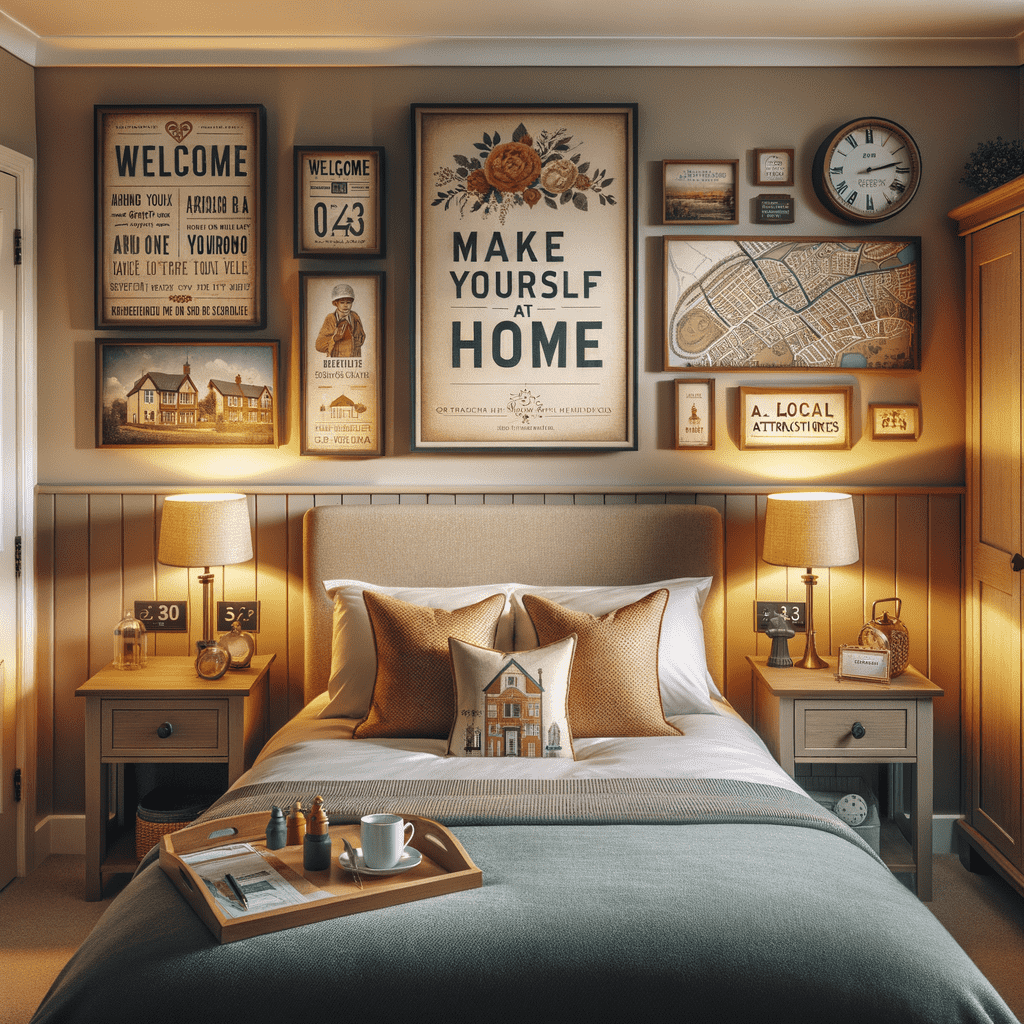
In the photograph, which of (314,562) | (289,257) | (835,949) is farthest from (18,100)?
(835,949)

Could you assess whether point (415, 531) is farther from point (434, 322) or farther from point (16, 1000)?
point (16, 1000)

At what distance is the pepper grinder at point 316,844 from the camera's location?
1.66 meters

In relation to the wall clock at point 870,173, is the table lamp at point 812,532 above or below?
below

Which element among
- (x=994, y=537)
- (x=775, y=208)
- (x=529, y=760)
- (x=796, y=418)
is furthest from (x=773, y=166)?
(x=529, y=760)

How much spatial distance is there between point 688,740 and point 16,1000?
1834 millimetres

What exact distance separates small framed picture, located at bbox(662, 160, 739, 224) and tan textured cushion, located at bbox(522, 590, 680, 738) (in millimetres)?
1386

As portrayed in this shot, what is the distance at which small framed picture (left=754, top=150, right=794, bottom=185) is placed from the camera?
3059 mm

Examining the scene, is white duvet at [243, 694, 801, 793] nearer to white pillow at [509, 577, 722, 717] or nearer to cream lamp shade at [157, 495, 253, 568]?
white pillow at [509, 577, 722, 717]

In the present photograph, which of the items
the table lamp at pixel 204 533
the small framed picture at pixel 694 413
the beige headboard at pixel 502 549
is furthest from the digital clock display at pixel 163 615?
the small framed picture at pixel 694 413

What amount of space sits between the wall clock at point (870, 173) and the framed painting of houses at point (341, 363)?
1561 millimetres

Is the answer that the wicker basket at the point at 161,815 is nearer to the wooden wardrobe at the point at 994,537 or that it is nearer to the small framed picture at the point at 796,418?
the small framed picture at the point at 796,418

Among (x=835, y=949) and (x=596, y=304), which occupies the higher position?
(x=596, y=304)

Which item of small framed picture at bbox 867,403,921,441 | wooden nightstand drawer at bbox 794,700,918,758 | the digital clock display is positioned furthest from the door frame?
small framed picture at bbox 867,403,921,441

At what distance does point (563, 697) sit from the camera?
237 cm
